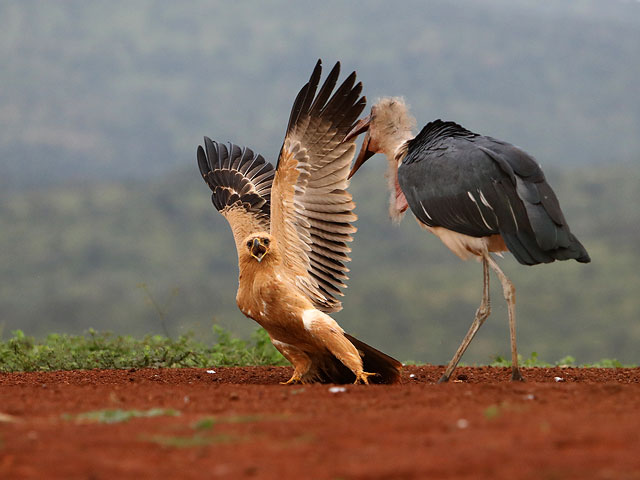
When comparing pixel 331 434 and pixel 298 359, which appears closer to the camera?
pixel 331 434

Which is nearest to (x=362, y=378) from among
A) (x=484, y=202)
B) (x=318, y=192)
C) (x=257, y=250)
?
(x=257, y=250)

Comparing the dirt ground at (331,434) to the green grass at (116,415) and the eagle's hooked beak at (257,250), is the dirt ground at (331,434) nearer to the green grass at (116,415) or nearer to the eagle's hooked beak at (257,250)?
the green grass at (116,415)

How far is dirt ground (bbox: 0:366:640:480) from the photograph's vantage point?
9.01ft

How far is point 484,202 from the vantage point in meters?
5.96

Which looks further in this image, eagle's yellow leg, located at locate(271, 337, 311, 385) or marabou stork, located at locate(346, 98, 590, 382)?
eagle's yellow leg, located at locate(271, 337, 311, 385)

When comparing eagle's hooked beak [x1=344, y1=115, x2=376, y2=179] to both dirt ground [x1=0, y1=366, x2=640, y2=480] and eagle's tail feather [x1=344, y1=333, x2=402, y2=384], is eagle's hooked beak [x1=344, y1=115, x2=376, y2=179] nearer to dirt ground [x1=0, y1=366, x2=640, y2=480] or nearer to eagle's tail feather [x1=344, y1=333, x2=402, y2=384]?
eagle's tail feather [x1=344, y1=333, x2=402, y2=384]

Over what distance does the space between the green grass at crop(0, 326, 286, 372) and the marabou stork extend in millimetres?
3398

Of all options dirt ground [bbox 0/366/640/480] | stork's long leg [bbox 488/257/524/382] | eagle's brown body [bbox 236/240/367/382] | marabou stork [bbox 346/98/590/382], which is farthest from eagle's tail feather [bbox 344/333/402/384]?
dirt ground [bbox 0/366/640/480]

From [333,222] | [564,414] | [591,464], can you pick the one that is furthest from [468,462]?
[333,222]

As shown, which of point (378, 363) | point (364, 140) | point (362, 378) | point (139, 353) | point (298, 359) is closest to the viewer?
point (362, 378)

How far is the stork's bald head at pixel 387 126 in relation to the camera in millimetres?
7375

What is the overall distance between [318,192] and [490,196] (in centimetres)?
161

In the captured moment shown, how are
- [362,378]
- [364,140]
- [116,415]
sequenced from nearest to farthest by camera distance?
[116,415] < [362,378] < [364,140]

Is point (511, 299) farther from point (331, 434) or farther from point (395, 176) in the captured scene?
point (331, 434)
